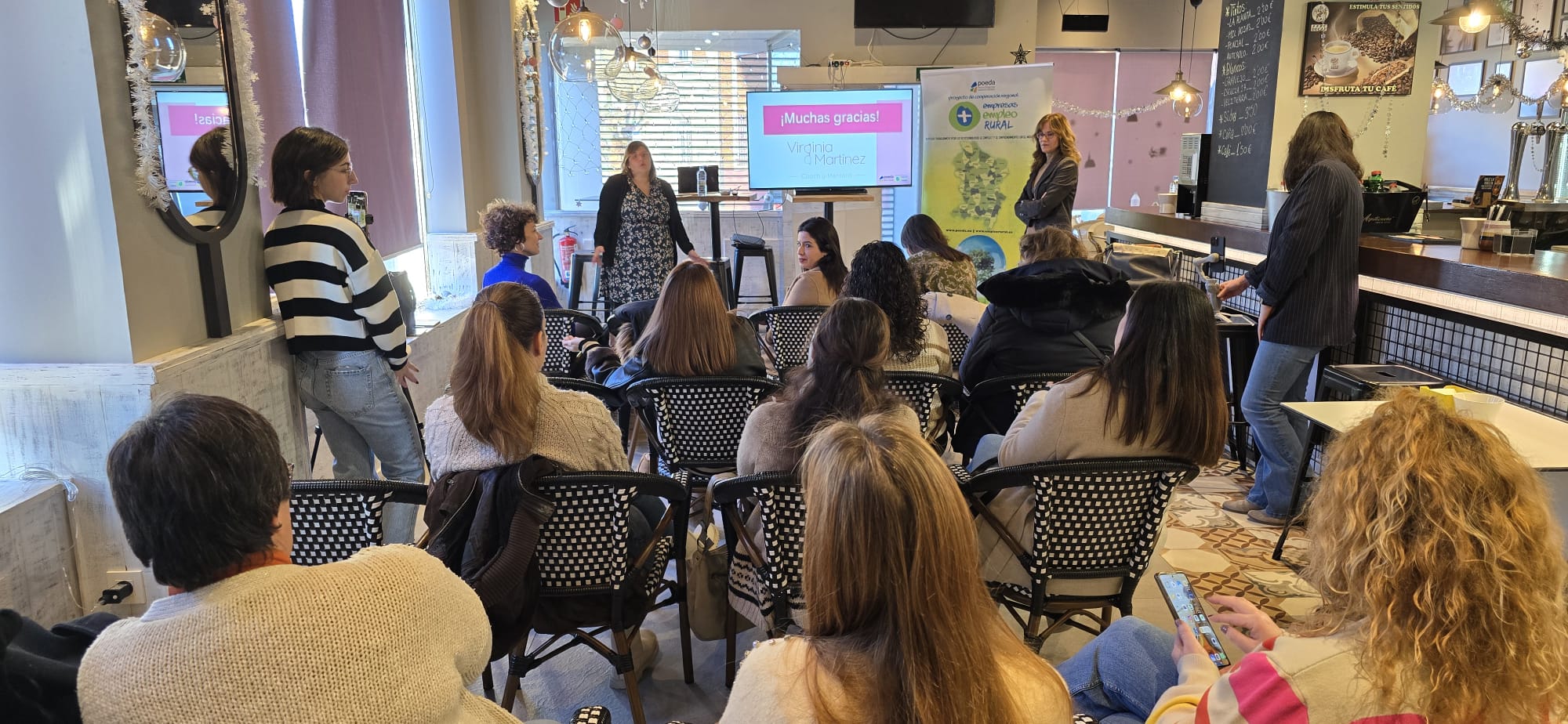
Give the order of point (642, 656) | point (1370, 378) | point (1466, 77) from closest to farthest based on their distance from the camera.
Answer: point (642, 656), point (1370, 378), point (1466, 77)

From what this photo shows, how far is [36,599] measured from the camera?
2344 mm

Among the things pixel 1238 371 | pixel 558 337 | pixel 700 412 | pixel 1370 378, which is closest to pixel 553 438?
pixel 700 412

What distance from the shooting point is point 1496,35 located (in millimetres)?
8875

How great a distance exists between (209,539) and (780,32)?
7.74m

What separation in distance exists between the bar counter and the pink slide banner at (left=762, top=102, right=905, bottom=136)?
3703mm

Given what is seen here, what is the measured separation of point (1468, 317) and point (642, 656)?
9.88 feet

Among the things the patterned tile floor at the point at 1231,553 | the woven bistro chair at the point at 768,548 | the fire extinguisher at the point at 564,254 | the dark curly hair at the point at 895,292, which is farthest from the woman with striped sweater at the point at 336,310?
the fire extinguisher at the point at 564,254

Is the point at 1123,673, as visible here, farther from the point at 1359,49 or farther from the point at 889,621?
the point at 1359,49

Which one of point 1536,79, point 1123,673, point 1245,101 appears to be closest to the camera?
point 1123,673

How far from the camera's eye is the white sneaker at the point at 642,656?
8.21 ft

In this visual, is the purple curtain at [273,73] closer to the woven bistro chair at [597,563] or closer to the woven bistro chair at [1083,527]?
the woven bistro chair at [597,563]

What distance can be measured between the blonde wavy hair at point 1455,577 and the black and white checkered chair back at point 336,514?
65.3 inches

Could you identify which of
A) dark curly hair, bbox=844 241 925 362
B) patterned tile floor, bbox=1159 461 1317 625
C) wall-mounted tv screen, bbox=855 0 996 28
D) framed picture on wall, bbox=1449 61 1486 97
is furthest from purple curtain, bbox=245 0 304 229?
framed picture on wall, bbox=1449 61 1486 97

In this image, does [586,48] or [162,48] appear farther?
[586,48]
